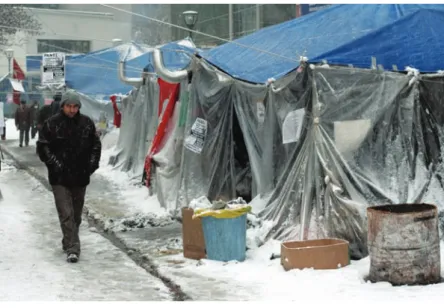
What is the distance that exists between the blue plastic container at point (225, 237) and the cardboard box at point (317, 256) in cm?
74

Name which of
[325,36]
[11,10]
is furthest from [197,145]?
[11,10]

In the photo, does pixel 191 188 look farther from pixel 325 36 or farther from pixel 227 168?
pixel 325 36

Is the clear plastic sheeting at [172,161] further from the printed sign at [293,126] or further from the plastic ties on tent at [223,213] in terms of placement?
the plastic ties on tent at [223,213]

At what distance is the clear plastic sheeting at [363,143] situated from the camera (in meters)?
8.12

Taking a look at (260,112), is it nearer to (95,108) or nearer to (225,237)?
(225,237)

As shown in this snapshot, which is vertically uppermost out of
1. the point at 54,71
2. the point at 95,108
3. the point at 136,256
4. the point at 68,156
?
the point at 54,71

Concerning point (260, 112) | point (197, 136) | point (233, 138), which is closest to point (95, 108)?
point (197, 136)

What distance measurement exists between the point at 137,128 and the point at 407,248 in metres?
10.9

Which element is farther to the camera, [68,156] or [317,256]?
[68,156]

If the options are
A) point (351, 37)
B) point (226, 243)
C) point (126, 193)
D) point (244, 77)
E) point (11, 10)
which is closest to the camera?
point (226, 243)

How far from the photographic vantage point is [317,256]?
731 centimetres

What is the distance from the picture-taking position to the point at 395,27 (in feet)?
30.9

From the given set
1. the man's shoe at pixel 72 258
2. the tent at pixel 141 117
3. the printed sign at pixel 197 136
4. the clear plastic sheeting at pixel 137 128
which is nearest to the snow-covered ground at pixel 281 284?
the man's shoe at pixel 72 258

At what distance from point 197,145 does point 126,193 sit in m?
3.68
